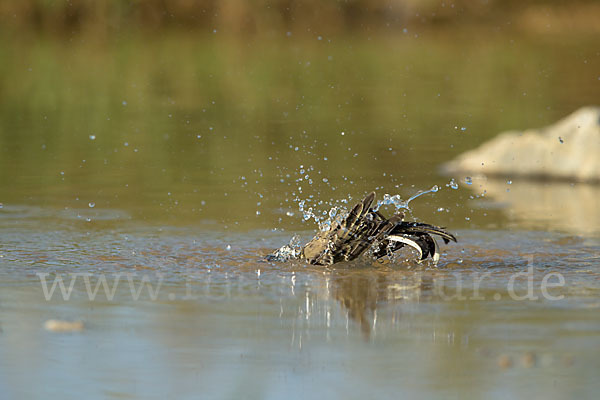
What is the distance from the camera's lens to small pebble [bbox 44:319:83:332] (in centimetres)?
573

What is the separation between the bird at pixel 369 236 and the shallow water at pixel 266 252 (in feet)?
0.36

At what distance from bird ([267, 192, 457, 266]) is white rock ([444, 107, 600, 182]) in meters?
5.13

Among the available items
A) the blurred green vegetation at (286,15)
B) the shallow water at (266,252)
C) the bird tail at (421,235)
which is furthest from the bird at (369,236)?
the blurred green vegetation at (286,15)

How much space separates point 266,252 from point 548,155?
539 centimetres

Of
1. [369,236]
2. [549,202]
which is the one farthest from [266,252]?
[549,202]

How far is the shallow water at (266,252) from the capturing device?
16.5ft

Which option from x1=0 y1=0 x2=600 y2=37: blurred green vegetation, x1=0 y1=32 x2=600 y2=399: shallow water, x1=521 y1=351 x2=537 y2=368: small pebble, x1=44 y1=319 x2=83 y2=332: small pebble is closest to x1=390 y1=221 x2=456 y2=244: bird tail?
x1=0 y1=32 x2=600 y2=399: shallow water

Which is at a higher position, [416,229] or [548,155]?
[548,155]

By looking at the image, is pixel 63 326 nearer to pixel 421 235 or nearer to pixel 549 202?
pixel 421 235

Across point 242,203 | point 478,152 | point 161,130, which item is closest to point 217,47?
point 161,130

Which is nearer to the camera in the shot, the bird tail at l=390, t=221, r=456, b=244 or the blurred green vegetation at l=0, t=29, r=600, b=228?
the bird tail at l=390, t=221, r=456, b=244

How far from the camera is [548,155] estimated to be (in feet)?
40.7

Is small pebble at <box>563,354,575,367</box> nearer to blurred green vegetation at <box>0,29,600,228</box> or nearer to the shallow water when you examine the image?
the shallow water

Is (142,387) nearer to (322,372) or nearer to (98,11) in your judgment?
(322,372)
